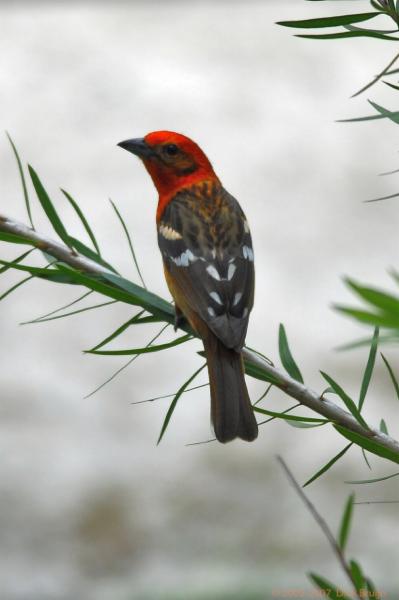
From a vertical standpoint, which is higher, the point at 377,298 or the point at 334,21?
the point at 334,21

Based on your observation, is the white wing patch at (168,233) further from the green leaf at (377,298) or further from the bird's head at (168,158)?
the green leaf at (377,298)

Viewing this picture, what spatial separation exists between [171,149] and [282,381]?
2.33 metres

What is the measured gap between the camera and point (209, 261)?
10.6ft

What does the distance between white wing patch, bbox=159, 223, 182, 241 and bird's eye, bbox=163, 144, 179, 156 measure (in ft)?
1.55

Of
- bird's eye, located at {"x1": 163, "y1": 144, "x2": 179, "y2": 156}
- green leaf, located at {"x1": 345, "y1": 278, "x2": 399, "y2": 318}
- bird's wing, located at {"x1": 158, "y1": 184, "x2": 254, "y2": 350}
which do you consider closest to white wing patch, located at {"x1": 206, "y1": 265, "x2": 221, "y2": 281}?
bird's wing, located at {"x1": 158, "y1": 184, "x2": 254, "y2": 350}

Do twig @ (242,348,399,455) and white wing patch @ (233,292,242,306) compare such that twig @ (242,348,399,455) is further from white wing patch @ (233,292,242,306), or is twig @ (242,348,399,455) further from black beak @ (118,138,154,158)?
black beak @ (118,138,154,158)

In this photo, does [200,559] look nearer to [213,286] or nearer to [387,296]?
[213,286]

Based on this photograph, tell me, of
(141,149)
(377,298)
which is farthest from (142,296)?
(141,149)

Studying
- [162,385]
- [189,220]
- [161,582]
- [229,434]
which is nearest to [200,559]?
[161,582]

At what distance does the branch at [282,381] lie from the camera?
59.2 inches

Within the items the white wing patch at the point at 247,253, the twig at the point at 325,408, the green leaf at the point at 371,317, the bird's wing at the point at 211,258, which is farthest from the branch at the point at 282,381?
the white wing patch at the point at 247,253

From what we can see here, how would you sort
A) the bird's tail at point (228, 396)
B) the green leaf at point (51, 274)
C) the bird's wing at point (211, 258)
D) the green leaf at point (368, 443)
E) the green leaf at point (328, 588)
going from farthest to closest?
the bird's wing at point (211, 258)
the bird's tail at point (228, 396)
the green leaf at point (51, 274)
the green leaf at point (368, 443)
the green leaf at point (328, 588)

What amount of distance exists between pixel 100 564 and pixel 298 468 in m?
1.28

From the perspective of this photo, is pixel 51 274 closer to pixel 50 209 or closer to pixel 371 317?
pixel 50 209
